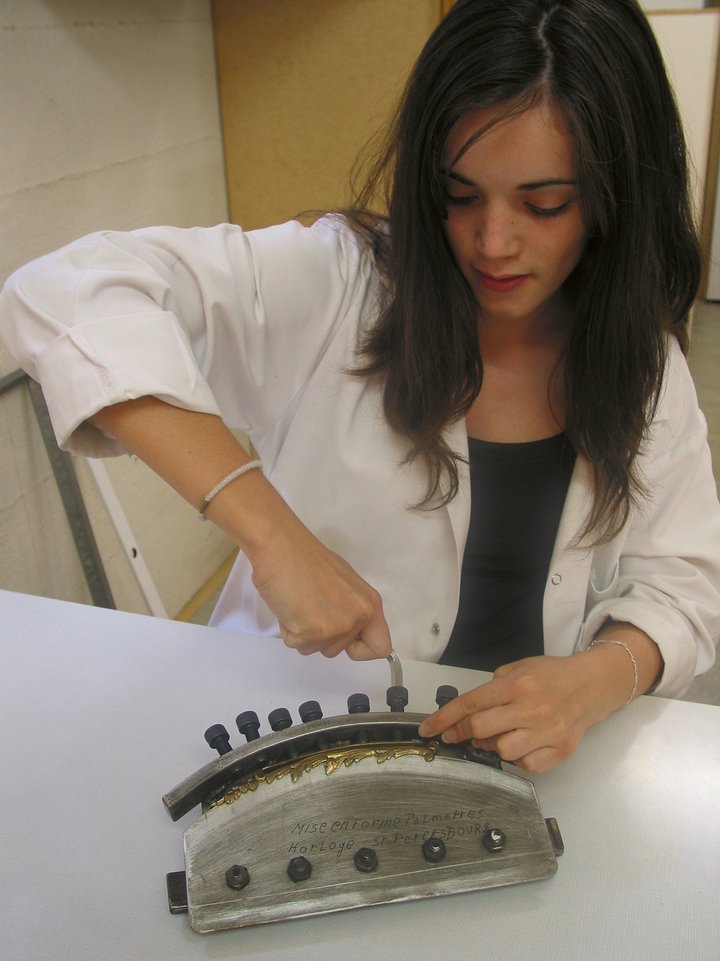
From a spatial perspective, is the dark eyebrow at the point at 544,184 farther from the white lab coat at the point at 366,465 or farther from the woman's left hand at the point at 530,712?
the woman's left hand at the point at 530,712

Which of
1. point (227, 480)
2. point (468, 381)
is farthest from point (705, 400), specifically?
point (227, 480)

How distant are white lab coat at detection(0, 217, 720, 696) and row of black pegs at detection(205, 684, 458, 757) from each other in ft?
0.98

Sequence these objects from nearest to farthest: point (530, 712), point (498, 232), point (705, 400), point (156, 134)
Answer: point (530, 712), point (498, 232), point (156, 134), point (705, 400)

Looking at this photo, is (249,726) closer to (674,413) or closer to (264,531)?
(264,531)

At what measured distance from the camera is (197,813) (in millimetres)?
687

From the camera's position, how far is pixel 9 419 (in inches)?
56.3

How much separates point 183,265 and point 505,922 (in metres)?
0.67

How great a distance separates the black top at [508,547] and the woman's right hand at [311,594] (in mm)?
345

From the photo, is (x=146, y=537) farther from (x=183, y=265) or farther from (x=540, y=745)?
(x=540, y=745)

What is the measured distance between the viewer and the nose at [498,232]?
830 millimetres

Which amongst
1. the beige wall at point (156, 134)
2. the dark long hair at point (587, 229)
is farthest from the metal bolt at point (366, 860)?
the beige wall at point (156, 134)

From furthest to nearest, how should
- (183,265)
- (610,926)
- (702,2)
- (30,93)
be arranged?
(702,2)
(30,93)
(183,265)
(610,926)

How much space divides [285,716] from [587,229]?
562 millimetres

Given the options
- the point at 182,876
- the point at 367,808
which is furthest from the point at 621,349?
the point at 182,876
